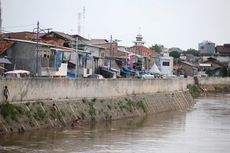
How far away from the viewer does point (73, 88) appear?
37.7 meters

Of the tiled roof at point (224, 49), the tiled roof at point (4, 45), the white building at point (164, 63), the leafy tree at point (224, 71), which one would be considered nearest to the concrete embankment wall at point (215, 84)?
the white building at point (164, 63)

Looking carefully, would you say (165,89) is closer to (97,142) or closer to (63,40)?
(63,40)

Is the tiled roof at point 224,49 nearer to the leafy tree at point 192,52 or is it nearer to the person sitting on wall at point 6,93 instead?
the leafy tree at point 192,52

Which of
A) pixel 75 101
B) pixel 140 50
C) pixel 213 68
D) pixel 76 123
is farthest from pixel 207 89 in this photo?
pixel 76 123

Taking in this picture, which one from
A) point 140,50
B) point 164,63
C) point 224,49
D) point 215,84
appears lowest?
point 215,84

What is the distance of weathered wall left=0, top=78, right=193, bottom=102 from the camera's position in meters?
31.6

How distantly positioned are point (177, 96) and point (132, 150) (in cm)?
3150

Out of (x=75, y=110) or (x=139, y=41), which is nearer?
(x=75, y=110)

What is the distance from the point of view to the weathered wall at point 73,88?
104 ft

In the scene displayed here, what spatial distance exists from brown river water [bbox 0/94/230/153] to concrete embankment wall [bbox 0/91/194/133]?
27.6 inches

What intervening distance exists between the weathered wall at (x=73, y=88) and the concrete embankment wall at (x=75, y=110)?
47 cm

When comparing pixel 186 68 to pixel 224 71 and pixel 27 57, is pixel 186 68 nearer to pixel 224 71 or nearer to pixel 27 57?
pixel 224 71

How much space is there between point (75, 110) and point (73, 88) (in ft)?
6.56

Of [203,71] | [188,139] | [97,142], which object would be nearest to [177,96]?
[188,139]
